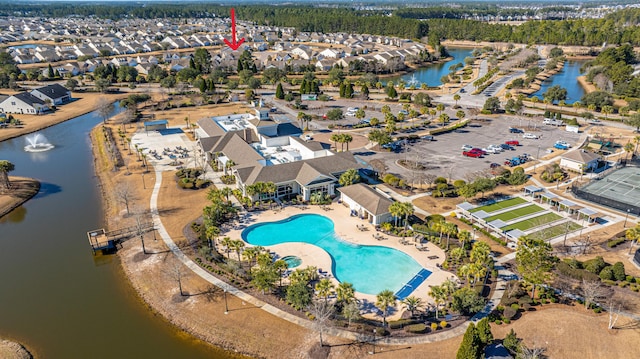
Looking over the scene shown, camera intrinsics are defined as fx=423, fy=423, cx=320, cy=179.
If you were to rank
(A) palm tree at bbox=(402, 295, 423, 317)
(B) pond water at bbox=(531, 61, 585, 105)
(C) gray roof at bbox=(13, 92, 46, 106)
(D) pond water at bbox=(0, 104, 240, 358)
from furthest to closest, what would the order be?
(B) pond water at bbox=(531, 61, 585, 105) → (C) gray roof at bbox=(13, 92, 46, 106) → (A) palm tree at bbox=(402, 295, 423, 317) → (D) pond water at bbox=(0, 104, 240, 358)

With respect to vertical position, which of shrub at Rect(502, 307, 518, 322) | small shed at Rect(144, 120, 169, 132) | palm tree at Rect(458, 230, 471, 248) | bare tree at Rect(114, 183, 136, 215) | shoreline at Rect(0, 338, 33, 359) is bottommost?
shoreline at Rect(0, 338, 33, 359)

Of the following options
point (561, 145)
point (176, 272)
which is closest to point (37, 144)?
point (176, 272)

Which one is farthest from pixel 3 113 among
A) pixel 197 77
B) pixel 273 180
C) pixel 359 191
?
pixel 359 191

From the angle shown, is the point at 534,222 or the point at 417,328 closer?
the point at 417,328

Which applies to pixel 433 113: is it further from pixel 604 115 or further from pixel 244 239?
pixel 244 239

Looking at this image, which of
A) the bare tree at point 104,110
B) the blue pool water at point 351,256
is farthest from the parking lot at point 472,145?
the bare tree at point 104,110

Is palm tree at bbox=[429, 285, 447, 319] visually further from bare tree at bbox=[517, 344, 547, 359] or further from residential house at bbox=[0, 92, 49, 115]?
residential house at bbox=[0, 92, 49, 115]

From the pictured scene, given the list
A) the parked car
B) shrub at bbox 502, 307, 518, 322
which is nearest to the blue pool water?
shrub at bbox 502, 307, 518, 322

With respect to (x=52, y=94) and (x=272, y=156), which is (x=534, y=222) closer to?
(x=272, y=156)
